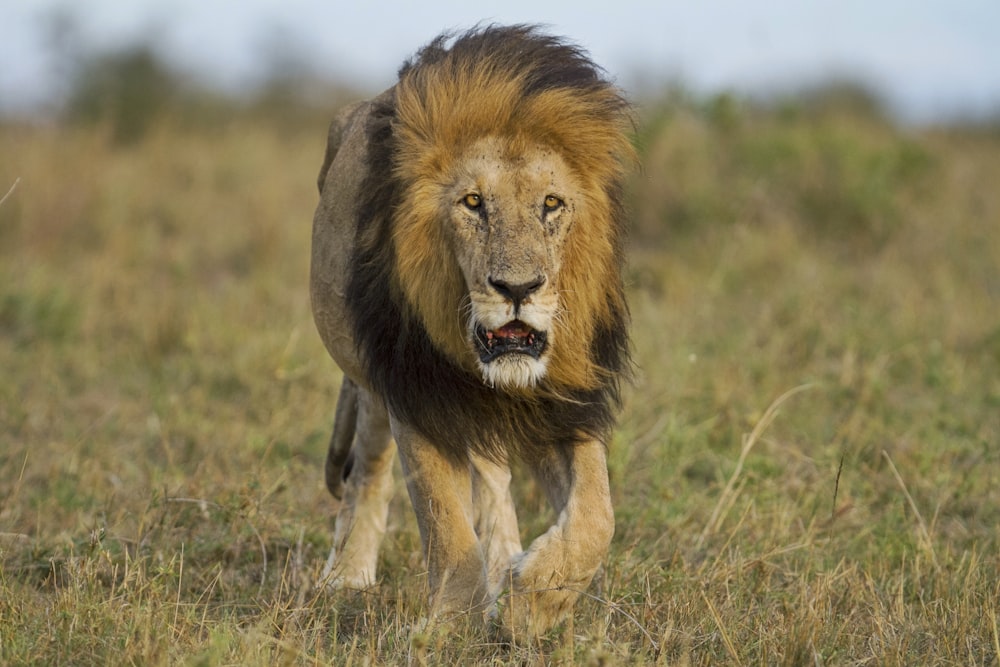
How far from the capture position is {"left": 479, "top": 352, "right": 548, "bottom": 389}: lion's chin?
335cm

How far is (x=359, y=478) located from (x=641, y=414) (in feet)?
5.75

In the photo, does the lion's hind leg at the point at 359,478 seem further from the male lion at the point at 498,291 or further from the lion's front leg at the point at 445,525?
the lion's front leg at the point at 445,525

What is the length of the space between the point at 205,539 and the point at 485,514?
959 millimetres

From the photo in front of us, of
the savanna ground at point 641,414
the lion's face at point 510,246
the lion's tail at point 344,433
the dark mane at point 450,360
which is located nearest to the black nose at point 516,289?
the lion's face at point 510,246

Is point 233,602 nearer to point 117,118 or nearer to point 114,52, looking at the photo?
point 117,118

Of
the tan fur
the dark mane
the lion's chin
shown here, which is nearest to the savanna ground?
the dark mane

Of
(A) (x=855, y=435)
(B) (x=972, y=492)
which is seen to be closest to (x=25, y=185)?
(A) (x=855, y=435)

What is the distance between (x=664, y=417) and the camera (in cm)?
589

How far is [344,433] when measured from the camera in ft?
16.0

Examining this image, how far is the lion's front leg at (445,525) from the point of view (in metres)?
3.58

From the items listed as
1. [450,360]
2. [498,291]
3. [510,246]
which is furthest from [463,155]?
[450,360]

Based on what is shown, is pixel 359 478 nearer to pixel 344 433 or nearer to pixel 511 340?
pixel 344 433

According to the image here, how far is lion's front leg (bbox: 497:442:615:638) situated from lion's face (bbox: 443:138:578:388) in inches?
15.3

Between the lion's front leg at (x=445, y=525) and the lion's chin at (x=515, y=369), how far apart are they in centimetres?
48
